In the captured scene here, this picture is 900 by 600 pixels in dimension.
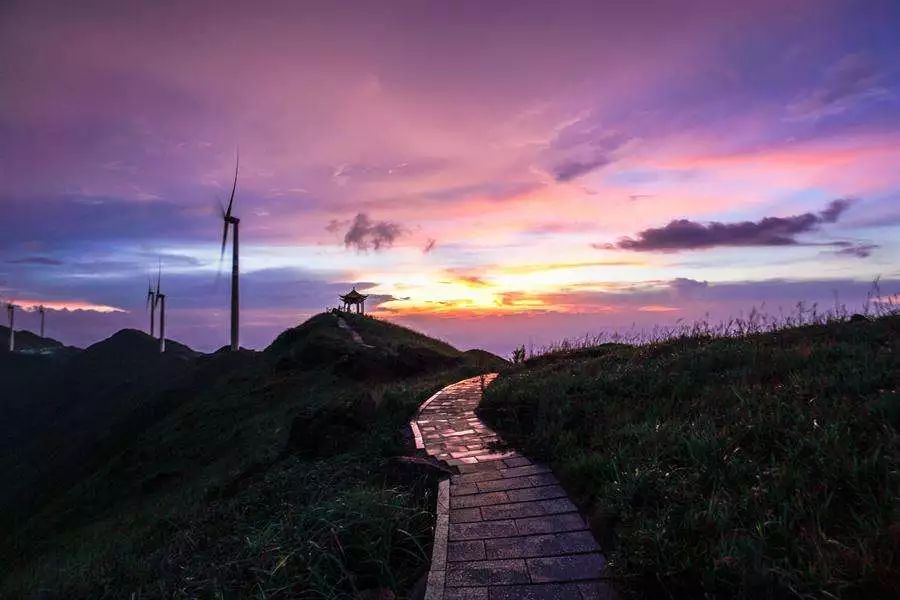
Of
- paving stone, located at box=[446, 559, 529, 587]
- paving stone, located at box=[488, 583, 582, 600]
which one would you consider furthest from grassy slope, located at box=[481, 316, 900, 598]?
paving stone, located at box=[446, 559, 529, 587]

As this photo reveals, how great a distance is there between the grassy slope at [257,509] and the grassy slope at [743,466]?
222cm

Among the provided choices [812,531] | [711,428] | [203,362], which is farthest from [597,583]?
[203,362]

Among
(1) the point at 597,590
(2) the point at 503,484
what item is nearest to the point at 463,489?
(2) the point at 503,484

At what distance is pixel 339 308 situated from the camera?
51.3 m

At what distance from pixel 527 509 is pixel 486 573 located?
148 centimetres

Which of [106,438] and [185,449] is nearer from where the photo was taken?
[185,449]

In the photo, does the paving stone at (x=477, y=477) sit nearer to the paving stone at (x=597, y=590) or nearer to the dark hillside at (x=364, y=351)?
the paving stone at (x=597, y=590)

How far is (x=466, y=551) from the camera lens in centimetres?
559

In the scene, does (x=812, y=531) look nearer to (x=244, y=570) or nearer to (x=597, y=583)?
(x=597, y=583)

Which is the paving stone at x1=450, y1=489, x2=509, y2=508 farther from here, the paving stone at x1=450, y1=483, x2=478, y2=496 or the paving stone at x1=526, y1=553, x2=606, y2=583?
the paving stone at x1=526, y1=553, x2=606, y2=583

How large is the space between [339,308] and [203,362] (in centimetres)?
1281

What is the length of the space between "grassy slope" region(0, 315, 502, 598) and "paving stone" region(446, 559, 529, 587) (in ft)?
1.93

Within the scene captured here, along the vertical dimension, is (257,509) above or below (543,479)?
below

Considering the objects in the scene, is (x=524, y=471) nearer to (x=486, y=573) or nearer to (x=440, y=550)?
(x=440, y=550)
